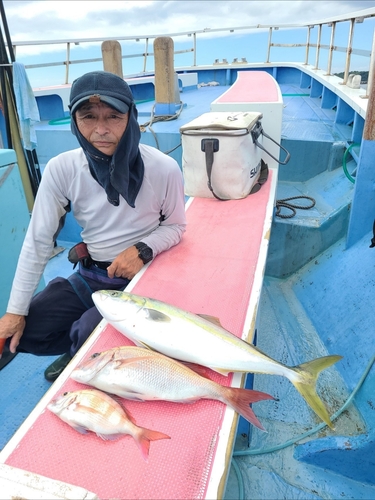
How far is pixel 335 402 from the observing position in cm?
234

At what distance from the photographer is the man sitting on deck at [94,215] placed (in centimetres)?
175

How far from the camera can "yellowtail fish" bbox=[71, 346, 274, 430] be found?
1.20m

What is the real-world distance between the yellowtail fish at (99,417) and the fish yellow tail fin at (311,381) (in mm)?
544

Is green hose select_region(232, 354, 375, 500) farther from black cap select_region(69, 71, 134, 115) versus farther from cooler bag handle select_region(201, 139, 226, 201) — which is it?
black cap select_region(69, 71, 134, 115)

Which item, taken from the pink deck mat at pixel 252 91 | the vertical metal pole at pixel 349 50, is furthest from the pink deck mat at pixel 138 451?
the vertical metal pole at pixel 349 50

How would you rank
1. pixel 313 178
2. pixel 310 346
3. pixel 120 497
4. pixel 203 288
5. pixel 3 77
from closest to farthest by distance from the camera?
pixel 120 497 → pixel 203 288 → pixel 310 346 → pixel 3 77 → pixel 313 178

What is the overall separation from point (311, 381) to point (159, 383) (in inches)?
23.0

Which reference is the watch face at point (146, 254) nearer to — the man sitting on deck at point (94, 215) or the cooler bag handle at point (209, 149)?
the man sitting on deck at point (94, 215)

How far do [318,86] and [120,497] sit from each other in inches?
375

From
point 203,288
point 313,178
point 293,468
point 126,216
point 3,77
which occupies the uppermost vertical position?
point 3,77

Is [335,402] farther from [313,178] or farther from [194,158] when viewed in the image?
[313,178]

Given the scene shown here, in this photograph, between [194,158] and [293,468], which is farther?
[194,158]

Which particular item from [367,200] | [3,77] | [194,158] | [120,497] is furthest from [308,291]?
[3,77]

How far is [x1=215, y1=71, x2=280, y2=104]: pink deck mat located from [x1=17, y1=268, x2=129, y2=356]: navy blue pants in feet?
9.56
